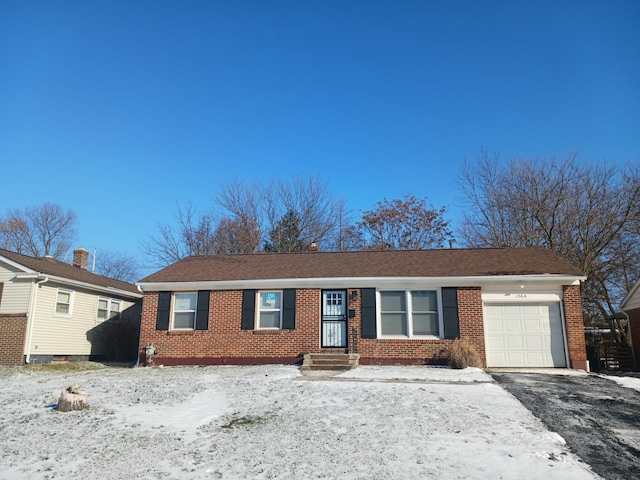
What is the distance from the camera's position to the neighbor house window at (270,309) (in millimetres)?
15031

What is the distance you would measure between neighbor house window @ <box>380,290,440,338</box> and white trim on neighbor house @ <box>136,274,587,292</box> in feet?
0.92

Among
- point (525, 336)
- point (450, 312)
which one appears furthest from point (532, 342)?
point (450, 312)

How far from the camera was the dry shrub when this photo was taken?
42.3ft

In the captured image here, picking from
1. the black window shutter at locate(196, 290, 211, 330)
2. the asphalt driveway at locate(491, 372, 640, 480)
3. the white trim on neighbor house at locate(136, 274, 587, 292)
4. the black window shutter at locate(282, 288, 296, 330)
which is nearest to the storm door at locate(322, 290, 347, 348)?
the white trim on neighbor house at locate(136, 274, 587, 292)

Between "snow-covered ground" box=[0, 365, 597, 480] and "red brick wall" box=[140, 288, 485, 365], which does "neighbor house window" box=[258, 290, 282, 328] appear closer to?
"red brick wall" box=[140, 288, 485, 365]

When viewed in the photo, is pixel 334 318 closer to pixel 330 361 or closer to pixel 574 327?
pixel 330 361

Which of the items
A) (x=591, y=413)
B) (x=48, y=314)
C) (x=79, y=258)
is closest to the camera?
(x=591, y=413)

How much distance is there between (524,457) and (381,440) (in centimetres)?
169

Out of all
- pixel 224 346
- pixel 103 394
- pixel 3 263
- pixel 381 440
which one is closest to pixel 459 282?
pixel 224 346

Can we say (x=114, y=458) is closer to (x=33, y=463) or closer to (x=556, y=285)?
(x=33, y=463)

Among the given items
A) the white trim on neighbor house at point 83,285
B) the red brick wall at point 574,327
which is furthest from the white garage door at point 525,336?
the white trim on neighbor house at point 83,285

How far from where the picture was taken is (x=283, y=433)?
6469 millimetres

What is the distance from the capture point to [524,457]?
5.44m

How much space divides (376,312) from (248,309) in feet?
13.3
